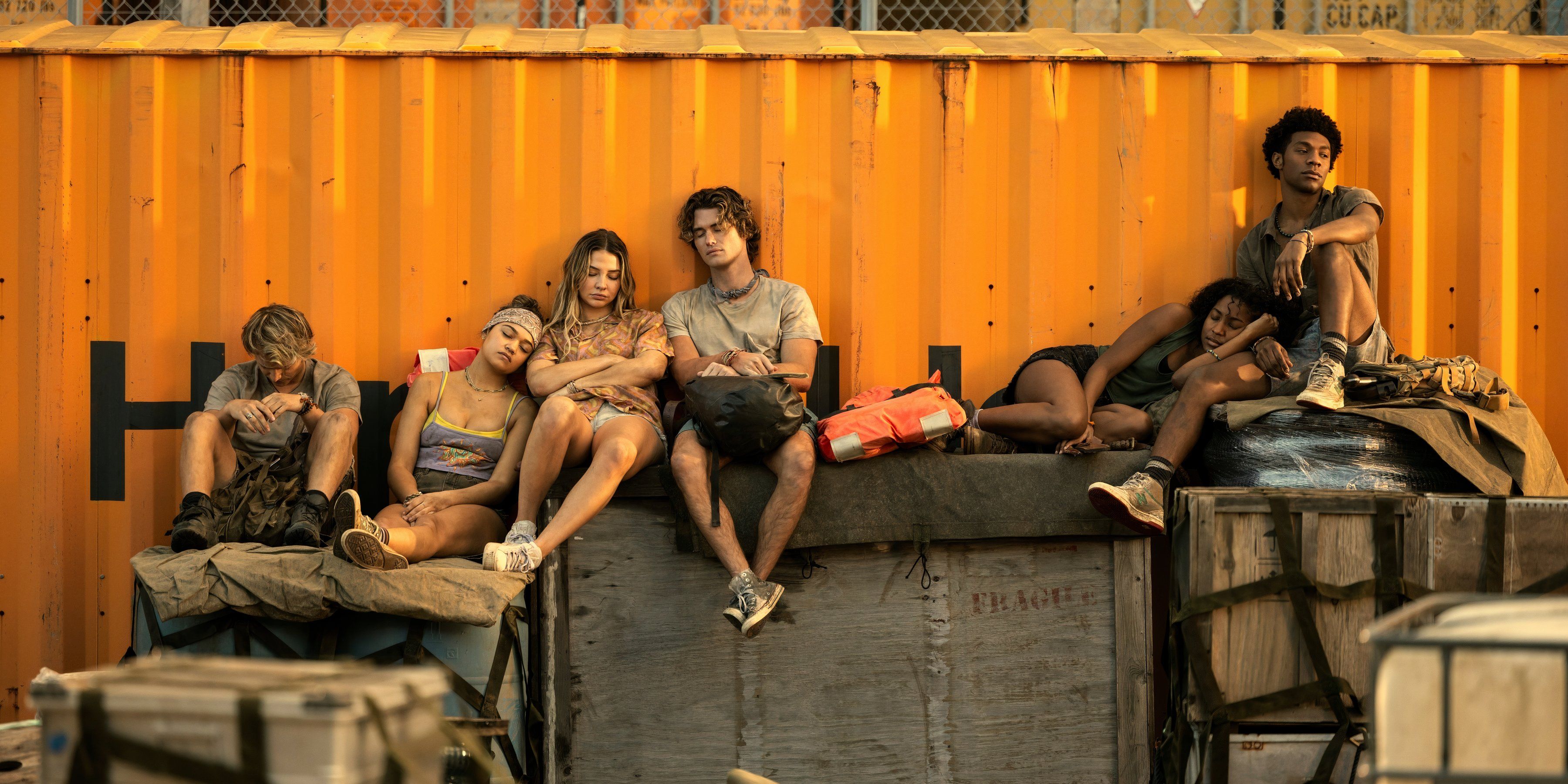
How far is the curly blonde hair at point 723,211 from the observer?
4355mm

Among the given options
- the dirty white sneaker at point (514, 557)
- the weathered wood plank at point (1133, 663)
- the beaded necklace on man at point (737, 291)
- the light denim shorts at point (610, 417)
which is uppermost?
the beaded necklace on man at point (737, 291)

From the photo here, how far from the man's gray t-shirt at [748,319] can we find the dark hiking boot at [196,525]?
5.77 ft

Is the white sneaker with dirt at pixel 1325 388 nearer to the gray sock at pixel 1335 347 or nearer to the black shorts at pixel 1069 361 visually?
the gray sock at pixel 1335 347

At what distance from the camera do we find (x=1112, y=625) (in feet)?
12.8

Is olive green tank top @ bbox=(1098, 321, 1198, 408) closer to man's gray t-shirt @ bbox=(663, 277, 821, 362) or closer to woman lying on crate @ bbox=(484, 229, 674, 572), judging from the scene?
man's gray t-shirt @ bbox=(663, 277, 821, 362)

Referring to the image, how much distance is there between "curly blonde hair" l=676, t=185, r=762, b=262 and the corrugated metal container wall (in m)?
0.15

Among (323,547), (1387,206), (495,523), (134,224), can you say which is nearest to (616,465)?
(495,523)

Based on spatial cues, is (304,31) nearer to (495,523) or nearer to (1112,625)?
(495,523)

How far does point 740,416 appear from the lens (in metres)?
3.70

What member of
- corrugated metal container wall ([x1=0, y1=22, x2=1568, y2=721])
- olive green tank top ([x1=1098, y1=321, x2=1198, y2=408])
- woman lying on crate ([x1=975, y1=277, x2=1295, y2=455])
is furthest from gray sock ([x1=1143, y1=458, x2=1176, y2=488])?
corrugated metal container wall ([x1=0, y1=22, x2=1568, y2=721])

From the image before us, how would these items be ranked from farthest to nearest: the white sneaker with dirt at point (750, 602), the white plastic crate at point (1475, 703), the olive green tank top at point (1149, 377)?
the olive green tank top at point (1149, 377)
the white sneaker with dirt at point (750, 602)
the white plastic crate at point (1475, 703)

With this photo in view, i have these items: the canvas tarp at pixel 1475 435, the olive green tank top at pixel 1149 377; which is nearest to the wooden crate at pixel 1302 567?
the canvas tarp at pixel 1475 435

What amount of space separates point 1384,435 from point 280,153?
14.2 feet

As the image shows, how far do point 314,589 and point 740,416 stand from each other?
4.68ft
